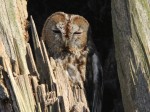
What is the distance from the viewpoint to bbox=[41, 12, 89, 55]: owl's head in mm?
6402

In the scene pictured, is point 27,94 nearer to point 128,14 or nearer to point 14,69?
point 14,69

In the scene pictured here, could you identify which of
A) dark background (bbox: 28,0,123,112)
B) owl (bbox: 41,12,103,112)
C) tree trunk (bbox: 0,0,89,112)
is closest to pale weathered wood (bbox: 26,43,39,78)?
tree trunk (bbox: 0,0,89,112)

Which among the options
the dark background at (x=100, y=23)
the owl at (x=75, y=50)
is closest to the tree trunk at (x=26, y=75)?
the owl at (x=75, y=50)

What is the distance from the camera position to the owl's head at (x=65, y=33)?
6402mm

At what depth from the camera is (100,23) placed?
7.00 m

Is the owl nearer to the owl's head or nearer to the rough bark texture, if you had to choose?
the owl's head

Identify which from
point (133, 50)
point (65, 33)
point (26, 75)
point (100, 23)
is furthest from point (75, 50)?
point (26, 75)

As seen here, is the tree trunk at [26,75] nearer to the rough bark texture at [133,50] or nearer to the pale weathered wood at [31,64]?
the pale weathered wood at [31,64]

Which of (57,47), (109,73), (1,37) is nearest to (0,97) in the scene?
(1,37)

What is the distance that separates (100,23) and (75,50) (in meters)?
0.61

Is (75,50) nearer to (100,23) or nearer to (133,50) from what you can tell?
(100,23)

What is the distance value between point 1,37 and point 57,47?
0.69 metres

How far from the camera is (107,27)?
701 centimetres

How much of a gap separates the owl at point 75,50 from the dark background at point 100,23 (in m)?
0.25
